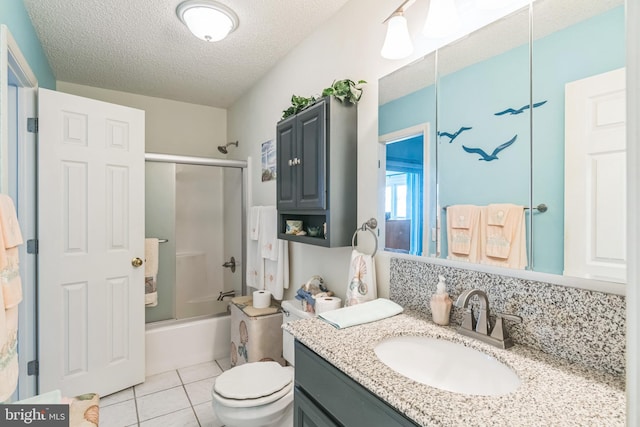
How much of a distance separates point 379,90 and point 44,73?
8.18ft

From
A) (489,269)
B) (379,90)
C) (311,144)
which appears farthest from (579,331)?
(311,144)

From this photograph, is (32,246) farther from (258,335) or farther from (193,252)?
(258,335)

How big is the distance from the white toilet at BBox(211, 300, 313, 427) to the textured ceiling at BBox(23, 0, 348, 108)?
2033mm

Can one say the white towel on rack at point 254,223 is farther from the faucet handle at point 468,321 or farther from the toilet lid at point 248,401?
the faucet handle at point 468,321

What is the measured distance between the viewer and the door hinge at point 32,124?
1908 mm

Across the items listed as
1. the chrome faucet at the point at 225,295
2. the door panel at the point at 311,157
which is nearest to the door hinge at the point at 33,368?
Answer: the chrome faucet at the point at 225,295

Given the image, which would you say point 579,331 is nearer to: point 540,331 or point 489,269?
point 540,331

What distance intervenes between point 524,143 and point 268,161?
6.49ft

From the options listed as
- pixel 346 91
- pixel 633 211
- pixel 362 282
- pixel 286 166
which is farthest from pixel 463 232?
pixel 286 166

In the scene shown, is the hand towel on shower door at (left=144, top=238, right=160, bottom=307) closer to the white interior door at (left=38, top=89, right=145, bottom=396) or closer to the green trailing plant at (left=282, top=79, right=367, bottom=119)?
the white interior door at (left=38, top=89, right=145, bottom=396)

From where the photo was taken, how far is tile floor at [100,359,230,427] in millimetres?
1919

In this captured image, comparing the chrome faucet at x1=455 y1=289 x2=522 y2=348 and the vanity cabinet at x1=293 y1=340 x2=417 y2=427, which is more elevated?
the chrome faucet at x1=455 y1=289 x2=522 y2=348

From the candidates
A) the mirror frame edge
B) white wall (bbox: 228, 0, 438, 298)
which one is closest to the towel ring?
white wall (bbox: 228, 0, 438, 298)

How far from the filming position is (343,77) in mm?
1837
